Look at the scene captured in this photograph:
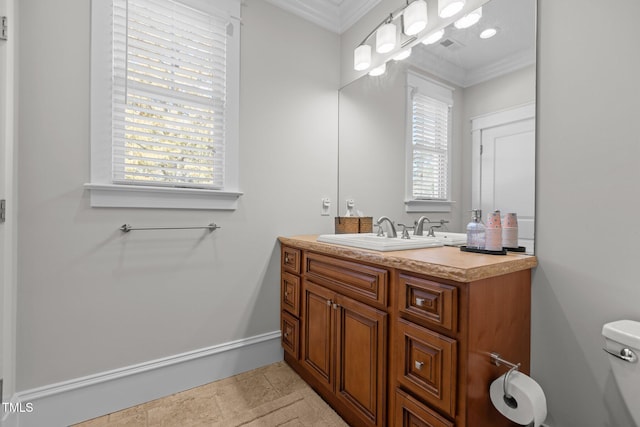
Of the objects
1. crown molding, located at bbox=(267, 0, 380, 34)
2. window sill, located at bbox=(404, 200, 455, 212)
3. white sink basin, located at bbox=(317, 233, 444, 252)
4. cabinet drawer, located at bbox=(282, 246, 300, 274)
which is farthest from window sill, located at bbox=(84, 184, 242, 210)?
crown molding, located at bbox=(267, 0, 380, 34)

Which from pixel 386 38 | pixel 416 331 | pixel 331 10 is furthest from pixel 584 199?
pixel 331 10

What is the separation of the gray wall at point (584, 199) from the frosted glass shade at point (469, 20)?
288mm

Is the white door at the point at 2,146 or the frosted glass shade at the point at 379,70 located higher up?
the frosted glass shade at the point at 379,70

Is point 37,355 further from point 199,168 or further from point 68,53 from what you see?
point 68,53

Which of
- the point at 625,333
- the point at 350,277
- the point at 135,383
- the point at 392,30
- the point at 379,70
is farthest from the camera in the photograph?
the point at 379,70

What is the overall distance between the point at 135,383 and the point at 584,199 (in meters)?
2.41

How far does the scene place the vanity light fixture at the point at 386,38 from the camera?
1.95 metres

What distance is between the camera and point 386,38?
6.44ft

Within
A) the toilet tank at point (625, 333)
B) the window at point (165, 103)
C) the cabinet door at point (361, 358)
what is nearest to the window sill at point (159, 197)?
the window at point (165, 103)

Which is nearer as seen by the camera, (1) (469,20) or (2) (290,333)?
(1) (469,20)

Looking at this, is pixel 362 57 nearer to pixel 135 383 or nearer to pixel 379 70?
pixel 379 70

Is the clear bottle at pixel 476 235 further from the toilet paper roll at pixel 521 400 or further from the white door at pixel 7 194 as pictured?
the white door at pixel 7 194

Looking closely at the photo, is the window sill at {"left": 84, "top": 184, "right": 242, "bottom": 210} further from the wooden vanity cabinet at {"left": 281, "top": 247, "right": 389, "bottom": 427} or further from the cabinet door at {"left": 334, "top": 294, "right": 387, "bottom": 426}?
the cabinet door at {"left": 334, "top": 294, "right": 387, "bottom": 426}

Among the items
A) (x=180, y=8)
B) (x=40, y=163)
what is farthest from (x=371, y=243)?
(x=180, y=8)
